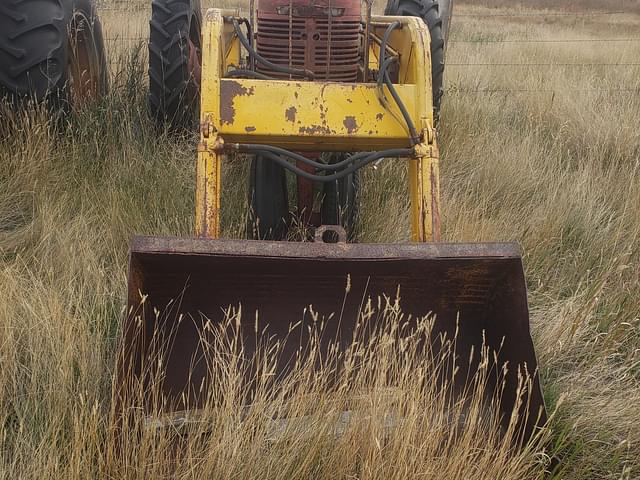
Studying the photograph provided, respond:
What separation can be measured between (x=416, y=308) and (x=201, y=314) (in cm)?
80

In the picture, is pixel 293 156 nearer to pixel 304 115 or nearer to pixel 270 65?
pixel 304 115

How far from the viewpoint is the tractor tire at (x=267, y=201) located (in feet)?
10.6

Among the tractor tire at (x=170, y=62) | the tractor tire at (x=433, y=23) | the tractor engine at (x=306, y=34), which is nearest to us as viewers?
the tractor engine at (x=306, y=34)

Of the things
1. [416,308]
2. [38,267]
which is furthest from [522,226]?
[38,267]

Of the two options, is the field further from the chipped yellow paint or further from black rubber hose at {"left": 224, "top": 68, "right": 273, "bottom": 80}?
black rubber hose at {"left": 224, "top": 68, "right": 273, "bottom": 80}

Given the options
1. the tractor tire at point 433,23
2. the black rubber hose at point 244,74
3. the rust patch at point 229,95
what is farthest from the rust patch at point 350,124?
the tractor tire at point 433,23

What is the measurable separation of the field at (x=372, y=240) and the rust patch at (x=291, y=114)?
859 mm

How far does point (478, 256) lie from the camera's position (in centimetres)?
219

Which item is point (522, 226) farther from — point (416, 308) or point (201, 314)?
point (201, 314)

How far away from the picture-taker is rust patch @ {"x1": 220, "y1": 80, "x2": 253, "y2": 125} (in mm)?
2580

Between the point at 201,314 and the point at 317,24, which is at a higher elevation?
the point at 317,24

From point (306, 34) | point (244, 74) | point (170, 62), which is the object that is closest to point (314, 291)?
point (244, 74)

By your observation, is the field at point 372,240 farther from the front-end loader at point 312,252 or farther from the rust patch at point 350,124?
the rust patch at point 350,124

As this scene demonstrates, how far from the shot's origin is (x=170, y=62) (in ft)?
13.4
